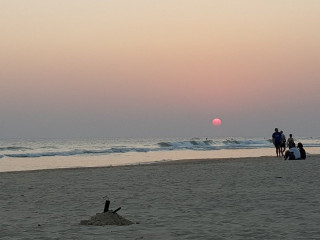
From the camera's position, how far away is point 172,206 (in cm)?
1245

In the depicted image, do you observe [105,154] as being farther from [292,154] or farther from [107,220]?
[107,220]

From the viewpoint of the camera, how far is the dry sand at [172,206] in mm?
9203

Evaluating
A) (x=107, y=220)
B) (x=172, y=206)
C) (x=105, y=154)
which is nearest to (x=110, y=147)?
(x=105, y=154)

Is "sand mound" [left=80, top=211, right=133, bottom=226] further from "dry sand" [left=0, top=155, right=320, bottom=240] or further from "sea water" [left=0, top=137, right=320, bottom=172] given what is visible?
"sea water" [left=0, top=137, right=320, bottom=172]

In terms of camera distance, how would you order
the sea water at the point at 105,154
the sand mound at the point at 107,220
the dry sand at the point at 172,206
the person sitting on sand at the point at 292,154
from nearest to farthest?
1. the dry sand at the point at 172,206
2. the sand mound at the point at 107,220
3. the person sitting on sand at the point at 292,154
4. the sea water at the point at 105,154

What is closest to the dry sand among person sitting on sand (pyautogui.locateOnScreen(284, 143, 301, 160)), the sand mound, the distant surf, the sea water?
the sand mound

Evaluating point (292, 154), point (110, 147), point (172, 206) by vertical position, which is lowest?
point (172, 206)

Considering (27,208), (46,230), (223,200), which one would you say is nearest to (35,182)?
(27,208)

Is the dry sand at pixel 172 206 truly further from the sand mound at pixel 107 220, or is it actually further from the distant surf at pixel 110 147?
the distant surf at pixel 110 147

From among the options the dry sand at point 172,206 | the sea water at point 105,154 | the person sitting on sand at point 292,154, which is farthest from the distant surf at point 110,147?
the dry sand at point 172,206

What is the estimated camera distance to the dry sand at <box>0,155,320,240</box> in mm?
9203

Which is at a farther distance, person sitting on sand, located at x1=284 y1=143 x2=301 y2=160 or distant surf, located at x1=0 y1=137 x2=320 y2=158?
distant surf, located at x1=0 y1=137 x2=320 y2=158

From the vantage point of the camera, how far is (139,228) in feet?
31.8

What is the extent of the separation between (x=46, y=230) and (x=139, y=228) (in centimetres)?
163
